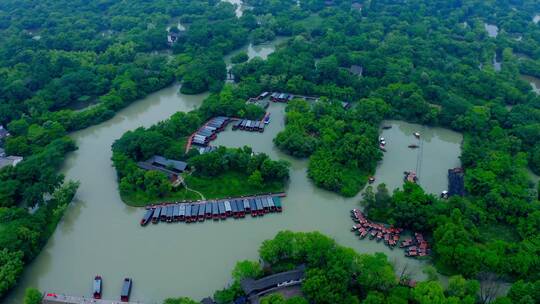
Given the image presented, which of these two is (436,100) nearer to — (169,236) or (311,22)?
(311,22)

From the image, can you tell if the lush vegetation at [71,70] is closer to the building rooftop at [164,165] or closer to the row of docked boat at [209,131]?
the row of docked boat at [209,131]

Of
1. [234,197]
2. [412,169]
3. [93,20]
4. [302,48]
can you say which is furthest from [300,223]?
[93,20]

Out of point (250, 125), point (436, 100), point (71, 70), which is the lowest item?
point (250, 125)

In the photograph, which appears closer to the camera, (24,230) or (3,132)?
(24,230)

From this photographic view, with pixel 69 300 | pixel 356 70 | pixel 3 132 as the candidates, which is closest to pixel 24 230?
pixel 69 300

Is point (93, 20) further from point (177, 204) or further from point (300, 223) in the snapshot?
point (300, 223)

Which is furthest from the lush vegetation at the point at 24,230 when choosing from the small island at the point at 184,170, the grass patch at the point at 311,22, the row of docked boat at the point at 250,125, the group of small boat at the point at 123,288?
the grass patch at the point at 311,22
